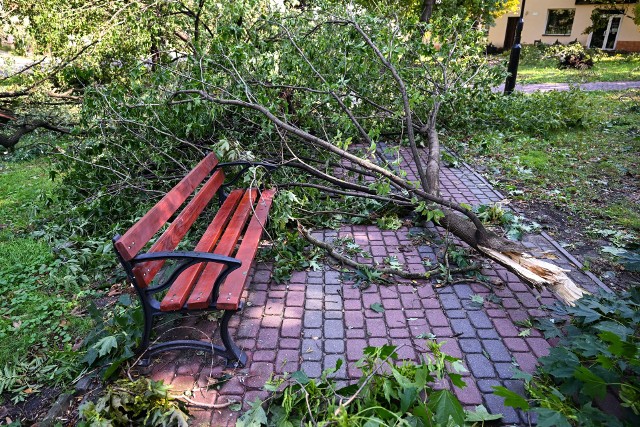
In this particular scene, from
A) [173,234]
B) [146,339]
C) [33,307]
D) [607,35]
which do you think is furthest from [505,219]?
[607,35]

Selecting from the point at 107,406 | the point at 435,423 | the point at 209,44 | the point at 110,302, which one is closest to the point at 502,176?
the point at 209,44

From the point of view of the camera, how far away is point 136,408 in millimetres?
2611

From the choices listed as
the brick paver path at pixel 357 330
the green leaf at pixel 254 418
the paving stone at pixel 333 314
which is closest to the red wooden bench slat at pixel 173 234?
the brick paver path at pixel 357 330

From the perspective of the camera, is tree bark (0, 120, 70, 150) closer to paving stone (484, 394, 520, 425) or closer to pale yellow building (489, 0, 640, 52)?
paving stone (484, 394, 520, 425)

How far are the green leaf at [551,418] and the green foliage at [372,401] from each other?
0.30m

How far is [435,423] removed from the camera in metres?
2.34

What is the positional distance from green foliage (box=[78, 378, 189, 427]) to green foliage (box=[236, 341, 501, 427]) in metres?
0.43

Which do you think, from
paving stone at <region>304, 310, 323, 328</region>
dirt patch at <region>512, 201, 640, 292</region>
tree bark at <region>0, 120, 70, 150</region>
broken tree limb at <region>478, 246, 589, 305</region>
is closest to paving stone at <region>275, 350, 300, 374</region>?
paving stone at <region>304, 310, 323, 328</region>

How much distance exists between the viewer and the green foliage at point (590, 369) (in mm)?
2299

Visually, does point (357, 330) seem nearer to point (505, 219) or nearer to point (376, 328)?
point (376, 328)

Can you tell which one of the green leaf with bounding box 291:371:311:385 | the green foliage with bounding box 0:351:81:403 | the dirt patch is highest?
the green leaf with bounding box 291:371:311:385

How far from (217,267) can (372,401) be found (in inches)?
58.8

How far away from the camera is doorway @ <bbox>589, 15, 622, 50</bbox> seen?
80.0 feet

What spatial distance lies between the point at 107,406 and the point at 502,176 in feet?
19.8
